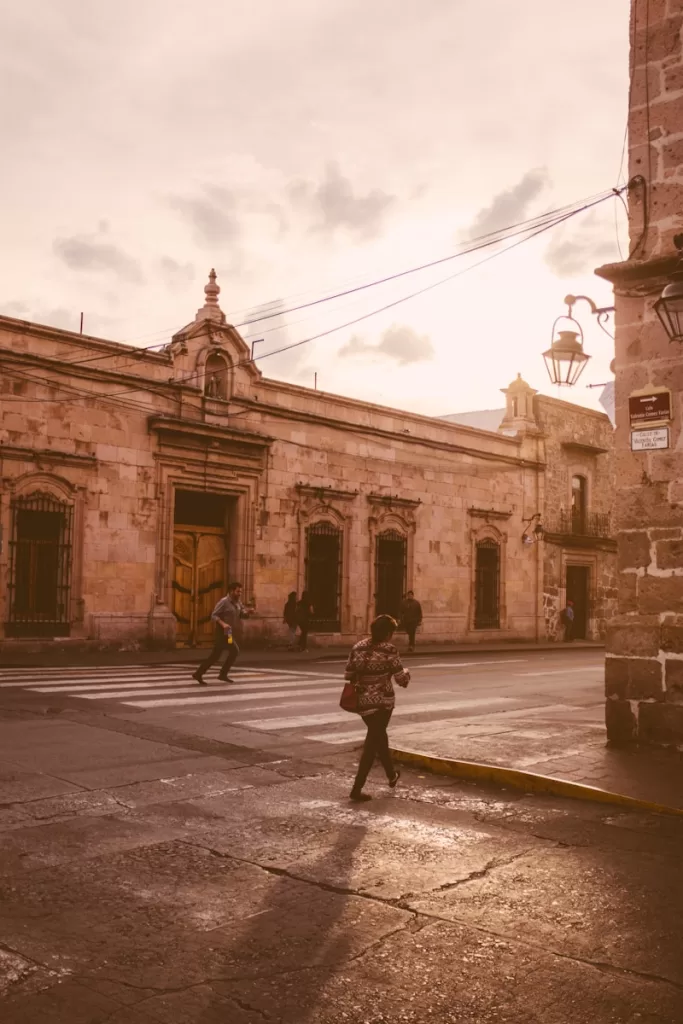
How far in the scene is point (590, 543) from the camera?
34.6 m

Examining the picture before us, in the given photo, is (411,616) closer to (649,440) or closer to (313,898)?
(649,440)

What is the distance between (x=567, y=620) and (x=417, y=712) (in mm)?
22254

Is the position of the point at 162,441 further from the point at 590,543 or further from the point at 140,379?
the point at 590,543

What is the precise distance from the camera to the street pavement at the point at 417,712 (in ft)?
28.7

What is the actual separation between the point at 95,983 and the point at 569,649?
1095 inches

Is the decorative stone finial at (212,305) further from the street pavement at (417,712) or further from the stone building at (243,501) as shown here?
the street pavement at (417,712)

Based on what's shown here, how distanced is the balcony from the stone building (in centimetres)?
11

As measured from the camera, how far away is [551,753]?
30.2ft

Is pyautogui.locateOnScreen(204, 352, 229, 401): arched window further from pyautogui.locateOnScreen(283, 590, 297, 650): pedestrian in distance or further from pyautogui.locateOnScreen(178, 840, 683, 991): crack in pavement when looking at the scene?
pyautogui.locateOnScreen(178, 840, 683, 991): crack in pavement

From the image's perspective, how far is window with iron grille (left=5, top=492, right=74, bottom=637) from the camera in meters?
19.7

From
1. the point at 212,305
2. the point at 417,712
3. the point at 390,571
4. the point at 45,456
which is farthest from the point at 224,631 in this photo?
the point at 390,571

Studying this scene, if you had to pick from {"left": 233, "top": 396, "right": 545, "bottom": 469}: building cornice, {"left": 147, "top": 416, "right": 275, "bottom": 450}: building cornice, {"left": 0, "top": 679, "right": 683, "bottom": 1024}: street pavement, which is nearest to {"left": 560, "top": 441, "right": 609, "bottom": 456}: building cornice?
{"left": 233, "top": 396, "right": 545, "bottom": 469}: building cornice

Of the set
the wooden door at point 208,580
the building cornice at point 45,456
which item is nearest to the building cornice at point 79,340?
the building cornice at point 45,456

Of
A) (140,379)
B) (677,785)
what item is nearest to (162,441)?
(140,379)
